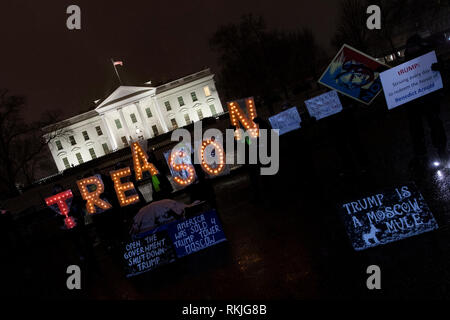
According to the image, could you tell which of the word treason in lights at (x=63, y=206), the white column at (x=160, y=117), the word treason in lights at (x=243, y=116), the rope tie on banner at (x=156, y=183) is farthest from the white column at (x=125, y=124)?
the word treason in lights at (x=63, y=206)

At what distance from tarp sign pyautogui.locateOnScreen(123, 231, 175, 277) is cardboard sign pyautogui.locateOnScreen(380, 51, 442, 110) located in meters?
6.28

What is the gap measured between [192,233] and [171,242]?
1.43 feet

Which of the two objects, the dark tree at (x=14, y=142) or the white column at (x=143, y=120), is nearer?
the dark tree at (x=14, y=142)

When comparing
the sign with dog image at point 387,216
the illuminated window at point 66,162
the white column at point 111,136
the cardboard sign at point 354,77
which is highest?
the white column at point 111,136

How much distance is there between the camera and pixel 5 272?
37.3ft

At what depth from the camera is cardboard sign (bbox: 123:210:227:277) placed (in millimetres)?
6723

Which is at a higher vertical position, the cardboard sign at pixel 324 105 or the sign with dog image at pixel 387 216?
the cardboard sign at pixel 324 105

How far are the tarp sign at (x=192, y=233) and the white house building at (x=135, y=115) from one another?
71.5m

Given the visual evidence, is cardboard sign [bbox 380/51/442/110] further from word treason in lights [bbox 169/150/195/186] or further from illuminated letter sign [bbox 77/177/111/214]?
illuminated letter sign [bbox 77/177/111/214]

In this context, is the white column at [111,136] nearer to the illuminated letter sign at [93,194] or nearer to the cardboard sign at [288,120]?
the cardboard sign at [288,120]

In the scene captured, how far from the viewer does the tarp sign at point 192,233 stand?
688 cm

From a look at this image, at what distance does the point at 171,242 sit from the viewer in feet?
22.2

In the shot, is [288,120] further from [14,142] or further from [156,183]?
[14,142]

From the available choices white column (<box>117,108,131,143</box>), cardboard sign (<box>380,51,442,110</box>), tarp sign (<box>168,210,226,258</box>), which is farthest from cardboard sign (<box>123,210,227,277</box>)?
white column (<box>117,108,131,143</box>)
